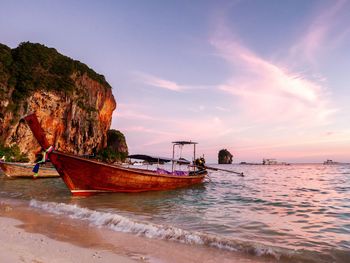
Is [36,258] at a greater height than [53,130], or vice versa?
[53,130]

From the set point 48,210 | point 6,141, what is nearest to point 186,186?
point 48,210

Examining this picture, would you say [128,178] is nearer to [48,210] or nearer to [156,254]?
[48,210]

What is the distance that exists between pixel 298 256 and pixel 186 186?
1440 cm

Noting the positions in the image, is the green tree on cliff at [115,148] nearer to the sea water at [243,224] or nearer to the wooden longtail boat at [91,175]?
the wooden longtail boat at [91,175]

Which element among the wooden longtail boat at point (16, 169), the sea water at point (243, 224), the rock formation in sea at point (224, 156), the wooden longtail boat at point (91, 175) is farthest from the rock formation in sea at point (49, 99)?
the rock formation in sea at point (224, 156)

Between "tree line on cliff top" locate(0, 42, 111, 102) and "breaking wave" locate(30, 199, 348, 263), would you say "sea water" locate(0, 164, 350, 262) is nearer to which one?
"breaking wave" locate(30, 199, 348, 263)

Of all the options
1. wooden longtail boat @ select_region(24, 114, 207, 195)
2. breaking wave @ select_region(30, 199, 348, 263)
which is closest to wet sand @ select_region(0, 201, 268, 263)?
breaking wave @ select_region(30, 199, 348, 263)

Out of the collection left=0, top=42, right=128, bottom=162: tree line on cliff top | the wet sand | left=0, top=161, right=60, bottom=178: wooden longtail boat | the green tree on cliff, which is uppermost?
left=0, top=42, right=128, bottom=162: tree line on cliff top

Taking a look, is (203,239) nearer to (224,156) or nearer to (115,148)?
(115,148)

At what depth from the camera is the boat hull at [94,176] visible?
13.5 meters

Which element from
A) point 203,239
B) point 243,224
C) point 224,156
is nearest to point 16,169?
point 243,224

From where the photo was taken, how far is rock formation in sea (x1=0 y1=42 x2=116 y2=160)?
139 ft

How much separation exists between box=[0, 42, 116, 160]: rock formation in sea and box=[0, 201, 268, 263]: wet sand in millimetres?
39084

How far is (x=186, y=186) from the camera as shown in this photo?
1950 cm
